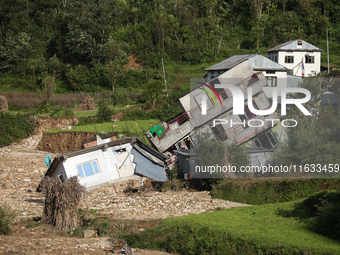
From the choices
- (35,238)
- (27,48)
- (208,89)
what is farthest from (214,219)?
(27,48)

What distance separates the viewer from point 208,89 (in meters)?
21.0

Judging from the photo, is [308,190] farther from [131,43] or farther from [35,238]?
[131,43]

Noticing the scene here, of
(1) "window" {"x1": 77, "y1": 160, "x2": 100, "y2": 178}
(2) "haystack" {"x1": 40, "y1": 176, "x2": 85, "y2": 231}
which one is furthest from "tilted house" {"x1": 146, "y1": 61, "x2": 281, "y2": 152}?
(2) "haystack" {"x1": 40, "y1": 176, "x2": 85, "y2": 231}

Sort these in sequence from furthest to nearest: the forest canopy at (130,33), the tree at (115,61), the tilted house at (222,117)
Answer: the forest canopy at (130,33) → the tree at (115,61) → the tilted house at (222,117)

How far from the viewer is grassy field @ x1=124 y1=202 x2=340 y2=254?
8.59 meters

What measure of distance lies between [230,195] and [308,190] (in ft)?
8.93

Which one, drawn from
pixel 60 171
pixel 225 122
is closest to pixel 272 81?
pixel 225 122

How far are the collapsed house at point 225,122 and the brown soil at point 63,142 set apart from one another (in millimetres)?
7884

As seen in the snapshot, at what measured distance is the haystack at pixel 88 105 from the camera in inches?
1423

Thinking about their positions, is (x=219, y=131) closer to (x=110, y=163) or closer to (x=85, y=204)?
(x=110, y=163)

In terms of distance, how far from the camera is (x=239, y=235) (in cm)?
930

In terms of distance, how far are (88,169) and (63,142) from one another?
11.7 meters

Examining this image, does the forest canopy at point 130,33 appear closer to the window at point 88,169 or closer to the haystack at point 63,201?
the window at point 88,169

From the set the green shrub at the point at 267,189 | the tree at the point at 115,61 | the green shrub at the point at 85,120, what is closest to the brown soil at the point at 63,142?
the green shrub at the point at 85,120
